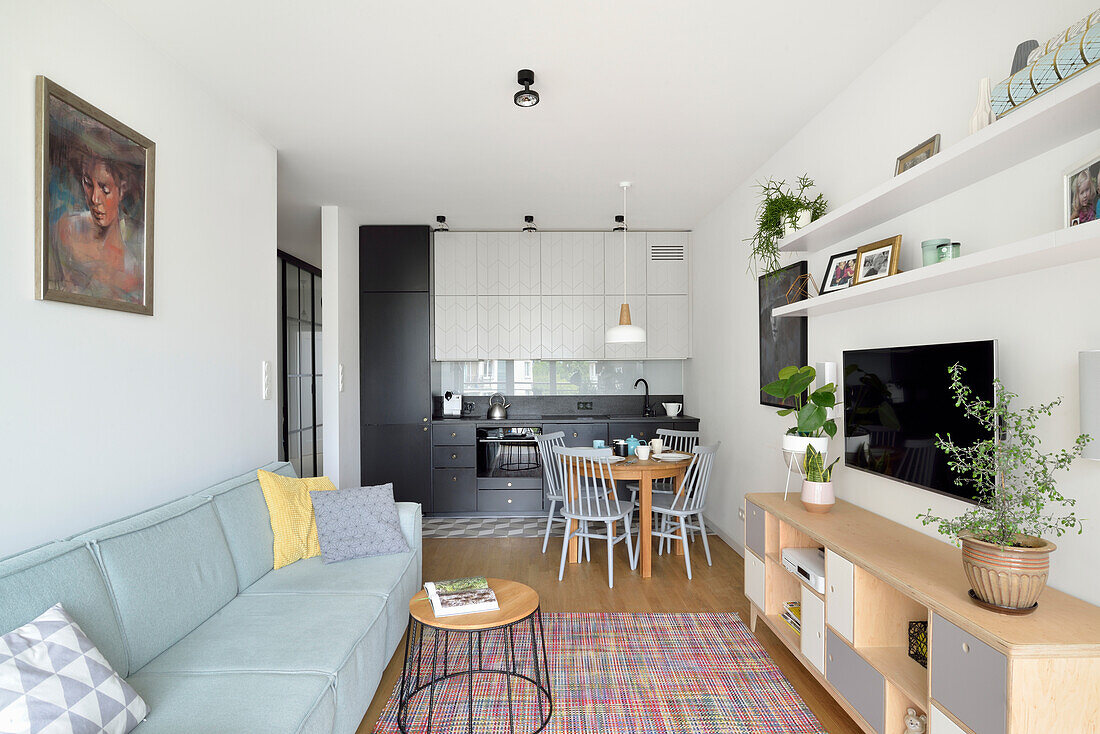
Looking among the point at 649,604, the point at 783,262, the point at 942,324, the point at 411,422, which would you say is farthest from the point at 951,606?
the point at 411,422

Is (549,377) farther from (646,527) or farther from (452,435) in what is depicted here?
(646,527)

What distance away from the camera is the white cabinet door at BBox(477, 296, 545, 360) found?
5.77 m

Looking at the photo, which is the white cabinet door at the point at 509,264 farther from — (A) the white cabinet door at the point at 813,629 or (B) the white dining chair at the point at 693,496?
(A) the white cabinet door at the point at 813,629

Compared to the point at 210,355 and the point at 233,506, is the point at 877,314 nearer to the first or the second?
the point at 233,506

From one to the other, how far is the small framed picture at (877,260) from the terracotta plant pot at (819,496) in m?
0.93

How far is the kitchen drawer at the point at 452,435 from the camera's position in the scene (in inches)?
218

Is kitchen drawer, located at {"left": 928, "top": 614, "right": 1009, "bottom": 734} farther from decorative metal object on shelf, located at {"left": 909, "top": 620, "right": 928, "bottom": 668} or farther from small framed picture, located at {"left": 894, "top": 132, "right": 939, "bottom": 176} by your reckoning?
small framed picture, located at {"left": 894, "top": 132, "right": 939, "bottom": 176}

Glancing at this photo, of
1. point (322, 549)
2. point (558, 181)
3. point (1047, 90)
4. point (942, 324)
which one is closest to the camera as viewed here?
point (1047, 90)

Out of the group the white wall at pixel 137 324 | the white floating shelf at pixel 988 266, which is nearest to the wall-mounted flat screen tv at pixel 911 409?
the white floating shelf at pixel 988 266

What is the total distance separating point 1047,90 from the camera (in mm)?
1538

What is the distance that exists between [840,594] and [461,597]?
4.65 ft

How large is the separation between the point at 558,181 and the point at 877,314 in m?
2.40

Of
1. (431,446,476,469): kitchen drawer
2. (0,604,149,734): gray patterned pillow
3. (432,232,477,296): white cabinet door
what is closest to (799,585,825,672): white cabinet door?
(0,604,149,734): gray patterned pillow

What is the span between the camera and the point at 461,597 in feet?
7.36
